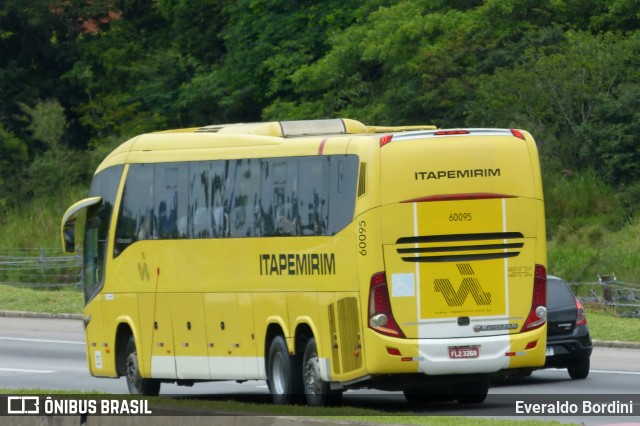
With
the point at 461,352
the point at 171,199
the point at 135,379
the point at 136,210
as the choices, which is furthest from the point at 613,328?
the point at 461,352

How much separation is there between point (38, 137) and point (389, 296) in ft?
178

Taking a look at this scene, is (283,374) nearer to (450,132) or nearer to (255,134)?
(255,134)

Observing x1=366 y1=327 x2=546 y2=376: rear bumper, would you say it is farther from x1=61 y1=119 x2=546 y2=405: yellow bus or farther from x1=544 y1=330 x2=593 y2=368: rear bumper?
x1=544 y1=330 x2=593 y2=368: rear bumper

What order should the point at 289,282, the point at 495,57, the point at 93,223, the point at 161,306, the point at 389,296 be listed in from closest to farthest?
the point at 389,296 < the point at 289,282 < the point at 161,306 < the point at 93,223 < the point at 495,57

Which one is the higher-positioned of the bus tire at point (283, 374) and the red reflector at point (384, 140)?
the red reflector at point (384, 140)

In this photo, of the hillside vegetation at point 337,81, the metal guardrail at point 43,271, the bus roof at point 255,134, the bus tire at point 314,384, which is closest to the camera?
the bus tire at point 314,384

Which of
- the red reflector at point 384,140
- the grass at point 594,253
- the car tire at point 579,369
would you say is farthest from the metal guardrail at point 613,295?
the red reflector at point 384,140

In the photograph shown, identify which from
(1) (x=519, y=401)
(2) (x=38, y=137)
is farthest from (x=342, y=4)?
(1) (x=519, y=401)

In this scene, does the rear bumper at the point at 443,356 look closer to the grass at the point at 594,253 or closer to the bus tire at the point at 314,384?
the bus tire at the point at 314,384

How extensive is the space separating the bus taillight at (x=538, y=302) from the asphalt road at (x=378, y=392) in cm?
111

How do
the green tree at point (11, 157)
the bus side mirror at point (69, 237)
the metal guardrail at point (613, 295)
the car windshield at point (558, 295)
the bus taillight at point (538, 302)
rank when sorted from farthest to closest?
1. the green tree at point (11, 157)
2. the metal guardrail at point (613, 295)
3. the car windshield at point (558, 295)
4. the bus side mirror at point (69, 237)
5. the bus taillight at point (538, 302)

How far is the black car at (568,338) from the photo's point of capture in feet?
74.6

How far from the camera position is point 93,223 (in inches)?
906

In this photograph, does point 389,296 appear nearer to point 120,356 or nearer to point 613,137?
point 120,356
